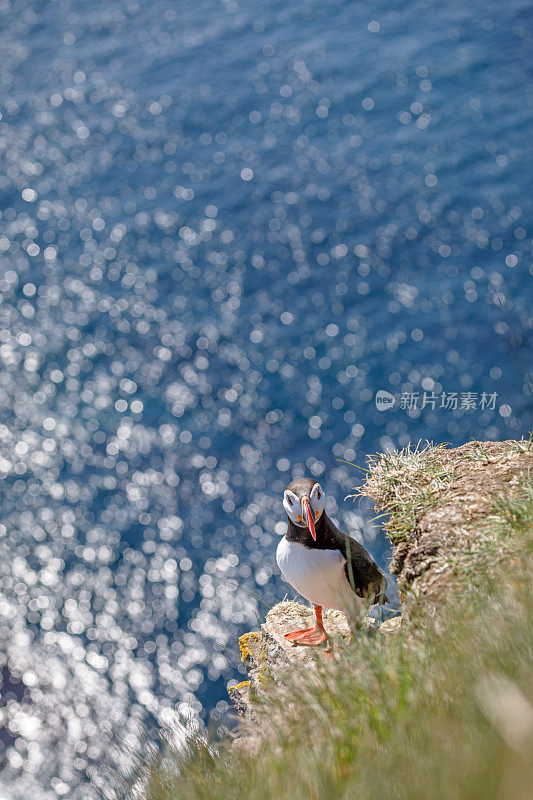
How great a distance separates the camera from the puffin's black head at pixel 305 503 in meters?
7.69

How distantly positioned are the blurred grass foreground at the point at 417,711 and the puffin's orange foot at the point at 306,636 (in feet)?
5.05

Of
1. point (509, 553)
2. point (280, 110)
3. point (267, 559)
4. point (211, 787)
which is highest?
point (211, 787)

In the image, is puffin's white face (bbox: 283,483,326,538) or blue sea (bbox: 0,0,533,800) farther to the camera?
blue sea (bbox: 0,0,533,800)

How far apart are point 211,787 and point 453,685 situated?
1521mm

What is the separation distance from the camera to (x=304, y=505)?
25.2 feet

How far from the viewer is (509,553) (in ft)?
22.2

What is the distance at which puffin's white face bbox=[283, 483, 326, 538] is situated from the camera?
7738 millimetres

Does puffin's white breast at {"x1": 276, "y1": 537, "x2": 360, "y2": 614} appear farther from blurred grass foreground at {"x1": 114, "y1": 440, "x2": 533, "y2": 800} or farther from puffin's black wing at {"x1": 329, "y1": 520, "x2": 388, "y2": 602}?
blurred grass foreground at {"x1": 114, "y1": 440, "x2": 533, "y2": 800}

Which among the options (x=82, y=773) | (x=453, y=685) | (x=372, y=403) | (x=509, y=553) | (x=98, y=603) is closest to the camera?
(x=453, y=685)

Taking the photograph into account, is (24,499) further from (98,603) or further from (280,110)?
(280,110)

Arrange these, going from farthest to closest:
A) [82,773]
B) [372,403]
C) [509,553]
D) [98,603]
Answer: [372,403], [98,603], [82,773], [509,553]

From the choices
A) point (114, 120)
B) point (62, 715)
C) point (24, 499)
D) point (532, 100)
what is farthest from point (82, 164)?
point (62, 715)

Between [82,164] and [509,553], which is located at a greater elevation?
[509,553]

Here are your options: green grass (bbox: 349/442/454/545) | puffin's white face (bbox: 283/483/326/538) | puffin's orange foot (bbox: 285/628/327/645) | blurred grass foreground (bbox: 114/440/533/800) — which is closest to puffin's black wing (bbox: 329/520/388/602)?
puffin's white face (bbox: 283/483/326/538)
